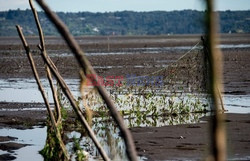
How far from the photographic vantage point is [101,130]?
41.2 feet

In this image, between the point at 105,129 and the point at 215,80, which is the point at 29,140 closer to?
the point at 105,129

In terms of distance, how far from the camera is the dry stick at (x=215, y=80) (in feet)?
4.75

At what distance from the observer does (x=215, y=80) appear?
1467 millimetres

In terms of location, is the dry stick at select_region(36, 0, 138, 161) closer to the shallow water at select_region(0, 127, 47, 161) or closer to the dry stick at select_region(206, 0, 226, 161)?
the dry stick at select_region(206, 0, 226, 161)

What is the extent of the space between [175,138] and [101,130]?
6.37ft

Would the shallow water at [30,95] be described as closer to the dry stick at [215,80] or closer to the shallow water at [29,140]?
the shallow water at [29,140]

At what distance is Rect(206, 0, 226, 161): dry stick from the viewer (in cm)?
145

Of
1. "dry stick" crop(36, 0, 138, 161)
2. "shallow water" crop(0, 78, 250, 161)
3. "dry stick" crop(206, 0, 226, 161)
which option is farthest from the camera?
"shallow water" crop(0, 78, 250, 161)

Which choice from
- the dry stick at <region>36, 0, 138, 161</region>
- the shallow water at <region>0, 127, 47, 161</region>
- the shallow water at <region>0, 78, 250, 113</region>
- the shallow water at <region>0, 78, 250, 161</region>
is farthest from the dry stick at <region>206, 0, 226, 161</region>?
the shallow water at <region>0, 78, 250, 113</region>

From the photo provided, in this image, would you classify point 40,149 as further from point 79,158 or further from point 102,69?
point 102,69

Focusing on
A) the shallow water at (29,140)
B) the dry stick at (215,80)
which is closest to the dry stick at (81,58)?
the dry stick at (215,80)

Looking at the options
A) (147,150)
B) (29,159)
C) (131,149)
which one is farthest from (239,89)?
(131,149)

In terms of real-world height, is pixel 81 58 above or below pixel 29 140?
below

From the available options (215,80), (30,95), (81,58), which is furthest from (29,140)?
(215,80)
